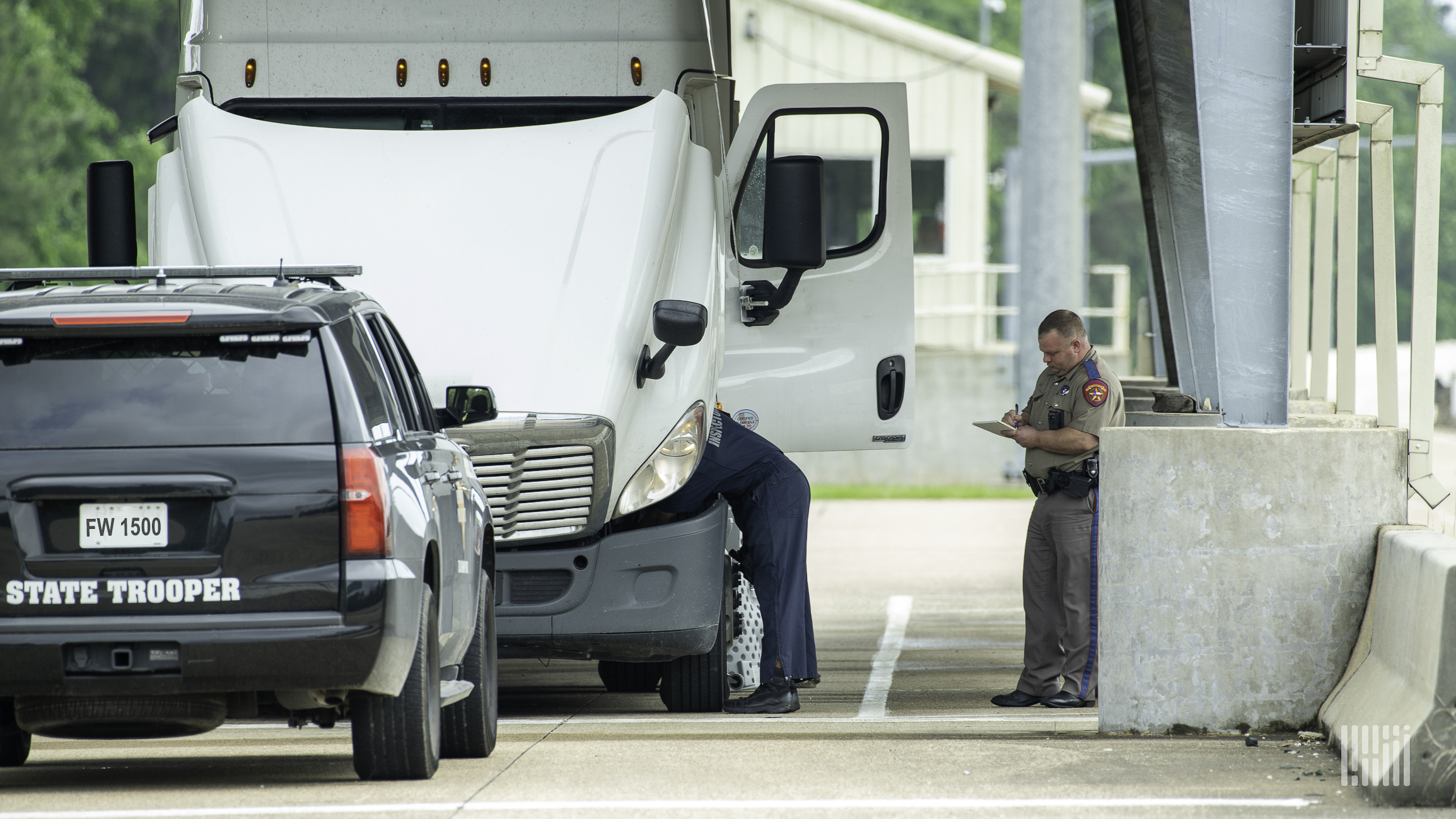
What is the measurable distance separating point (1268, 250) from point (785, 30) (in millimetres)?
22288

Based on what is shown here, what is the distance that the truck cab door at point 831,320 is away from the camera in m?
9.85

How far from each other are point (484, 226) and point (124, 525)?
3079 mm

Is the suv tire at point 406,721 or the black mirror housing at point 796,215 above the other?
the black mirror housing at point 796,215

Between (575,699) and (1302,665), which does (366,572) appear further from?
(575,699)

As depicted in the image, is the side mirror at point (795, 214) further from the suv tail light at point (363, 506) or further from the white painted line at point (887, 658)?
the suv tail light at point (363, 506)

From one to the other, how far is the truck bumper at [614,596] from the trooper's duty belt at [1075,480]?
1804mm

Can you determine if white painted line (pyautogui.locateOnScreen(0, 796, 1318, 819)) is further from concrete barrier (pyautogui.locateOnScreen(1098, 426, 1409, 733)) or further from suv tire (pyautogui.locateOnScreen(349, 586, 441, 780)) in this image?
concrete barrier (pyautogui.locateOnScreen(1098, 426, 1409, 733))

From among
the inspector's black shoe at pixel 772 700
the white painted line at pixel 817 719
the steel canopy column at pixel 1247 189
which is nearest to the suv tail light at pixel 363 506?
the white painted line at pixel 817 719

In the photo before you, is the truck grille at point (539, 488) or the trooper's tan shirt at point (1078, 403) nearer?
the truck grille at point (539, 488)

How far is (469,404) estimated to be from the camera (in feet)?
23.6

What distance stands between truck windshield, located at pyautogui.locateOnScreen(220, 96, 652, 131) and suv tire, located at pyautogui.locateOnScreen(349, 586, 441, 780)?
11.0 ft

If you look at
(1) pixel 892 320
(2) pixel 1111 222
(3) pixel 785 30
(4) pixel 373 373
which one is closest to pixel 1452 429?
(2) pixel 1111 222

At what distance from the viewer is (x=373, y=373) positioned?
20.9ft

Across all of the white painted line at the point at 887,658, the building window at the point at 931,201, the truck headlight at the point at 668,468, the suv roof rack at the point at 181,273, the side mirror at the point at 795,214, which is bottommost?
the white painted line at the point at 887,658
